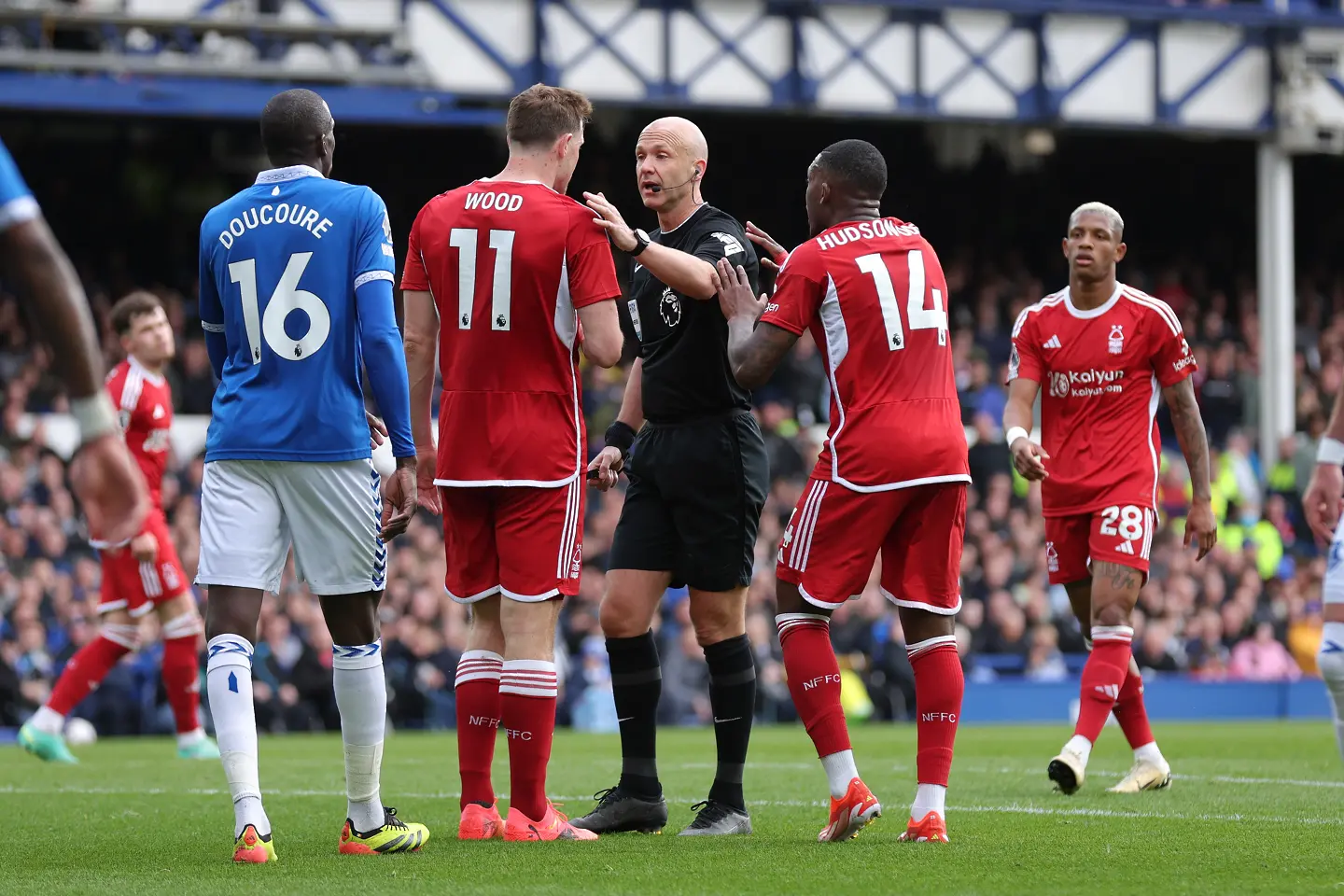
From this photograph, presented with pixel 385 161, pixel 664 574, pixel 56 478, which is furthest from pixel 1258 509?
pixel 664 574

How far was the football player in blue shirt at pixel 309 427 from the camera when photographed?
20.0 feet

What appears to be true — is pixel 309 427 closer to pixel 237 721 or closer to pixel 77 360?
pixel 237 721

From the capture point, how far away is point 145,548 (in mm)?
10969

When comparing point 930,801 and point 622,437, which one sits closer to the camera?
point 930,801

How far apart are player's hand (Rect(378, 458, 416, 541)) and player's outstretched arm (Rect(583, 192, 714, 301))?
108 centimetres

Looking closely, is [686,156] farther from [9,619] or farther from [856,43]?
[856,43]

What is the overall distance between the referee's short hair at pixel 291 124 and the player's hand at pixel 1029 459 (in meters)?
3.18

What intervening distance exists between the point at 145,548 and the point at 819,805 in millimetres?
4777

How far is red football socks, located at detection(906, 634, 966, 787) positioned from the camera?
21.0 feet

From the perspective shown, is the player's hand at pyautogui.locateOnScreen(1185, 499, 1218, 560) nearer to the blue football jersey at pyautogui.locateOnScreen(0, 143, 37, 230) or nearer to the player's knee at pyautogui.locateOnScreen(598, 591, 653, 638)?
the player's knee at pyautogui.locateOnScreen(598, 591, 653, 638)

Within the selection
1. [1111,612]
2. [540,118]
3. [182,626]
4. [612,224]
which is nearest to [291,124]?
[540,118]

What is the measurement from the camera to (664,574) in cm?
708

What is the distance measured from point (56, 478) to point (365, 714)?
41.4 ft

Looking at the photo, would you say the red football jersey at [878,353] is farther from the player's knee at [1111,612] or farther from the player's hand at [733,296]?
the player's knee at [1111,612]
